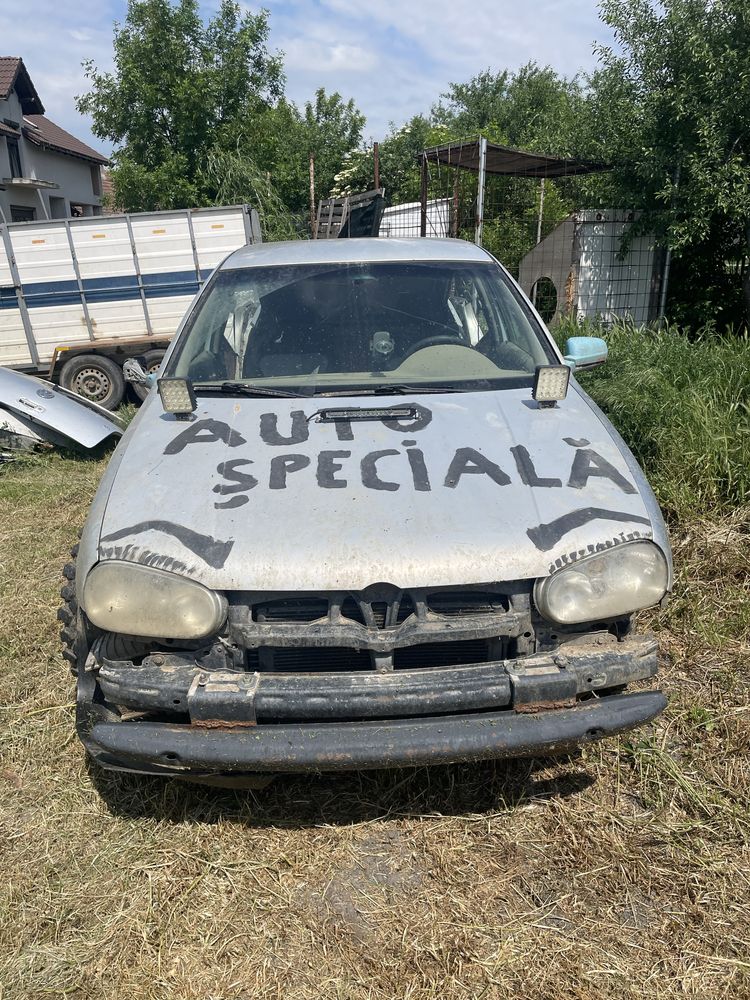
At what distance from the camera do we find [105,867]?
2.27m

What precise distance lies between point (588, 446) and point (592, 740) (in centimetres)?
101

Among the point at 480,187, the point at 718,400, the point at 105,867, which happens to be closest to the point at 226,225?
the point at 480,187

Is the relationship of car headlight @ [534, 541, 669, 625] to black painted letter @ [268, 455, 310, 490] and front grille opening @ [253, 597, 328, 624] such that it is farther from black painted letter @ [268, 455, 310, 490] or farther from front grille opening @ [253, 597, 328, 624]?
black painted letter @ [268, 455, 310, 490]

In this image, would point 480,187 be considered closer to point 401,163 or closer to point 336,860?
point 336,860

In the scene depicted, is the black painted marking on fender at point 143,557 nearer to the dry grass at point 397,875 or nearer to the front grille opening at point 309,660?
the front grille opening at point 309,660

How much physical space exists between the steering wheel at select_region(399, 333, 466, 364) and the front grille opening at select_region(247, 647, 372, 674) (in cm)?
147

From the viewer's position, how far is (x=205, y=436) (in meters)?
2.59

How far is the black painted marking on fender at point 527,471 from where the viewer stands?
229cm

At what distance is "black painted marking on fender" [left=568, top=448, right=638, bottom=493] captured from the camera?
2.31 metres

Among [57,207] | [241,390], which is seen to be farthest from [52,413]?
[57,207]

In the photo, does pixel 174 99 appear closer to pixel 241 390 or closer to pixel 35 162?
pixel 35 162

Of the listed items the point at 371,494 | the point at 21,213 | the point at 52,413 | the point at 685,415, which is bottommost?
the point at 52,413

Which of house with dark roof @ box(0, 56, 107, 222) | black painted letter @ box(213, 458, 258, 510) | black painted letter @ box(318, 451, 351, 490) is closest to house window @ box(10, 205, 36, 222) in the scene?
house with dark roof @ box(0, 56, 107, 222)

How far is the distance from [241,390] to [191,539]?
3.18ft
